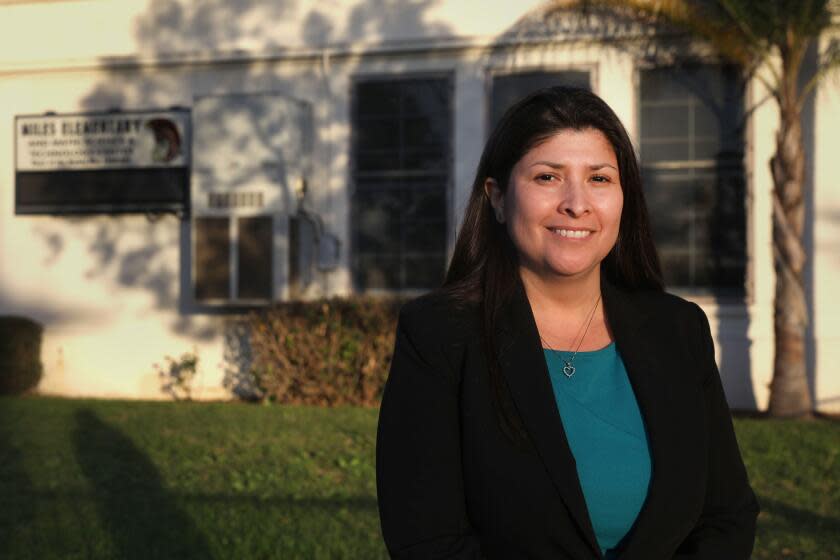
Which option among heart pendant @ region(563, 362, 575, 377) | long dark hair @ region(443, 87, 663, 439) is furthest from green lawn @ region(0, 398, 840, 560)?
heart pendant @ region(563, 362, 575, 377)

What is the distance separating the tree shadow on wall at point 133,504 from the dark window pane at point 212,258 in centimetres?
348

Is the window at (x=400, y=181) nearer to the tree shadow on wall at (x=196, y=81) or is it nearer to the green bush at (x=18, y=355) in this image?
the tree shadow on wall at (x=196, y=81)

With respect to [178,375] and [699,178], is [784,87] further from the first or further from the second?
[178,375]

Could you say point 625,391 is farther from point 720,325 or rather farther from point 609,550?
point 720,325

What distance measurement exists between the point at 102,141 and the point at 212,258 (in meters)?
2.29

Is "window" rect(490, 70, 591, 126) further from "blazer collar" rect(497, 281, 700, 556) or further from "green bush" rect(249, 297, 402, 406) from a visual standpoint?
"blazer collar" rect(497, 281, 700, 556)

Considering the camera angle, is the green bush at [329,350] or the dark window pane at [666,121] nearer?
the green bush at [329,350]

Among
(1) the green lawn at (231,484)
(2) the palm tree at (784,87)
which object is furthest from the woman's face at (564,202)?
(2) the palm tree at (784,87)

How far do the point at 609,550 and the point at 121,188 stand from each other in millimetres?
12438

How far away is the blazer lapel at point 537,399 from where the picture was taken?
2312 millimetres

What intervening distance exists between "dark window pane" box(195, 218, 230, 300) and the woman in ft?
35.3

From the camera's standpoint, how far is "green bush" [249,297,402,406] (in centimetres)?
1181

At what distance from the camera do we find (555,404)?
2406 millimetres

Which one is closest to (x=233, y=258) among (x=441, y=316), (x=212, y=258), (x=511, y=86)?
(x=212, y=258)
